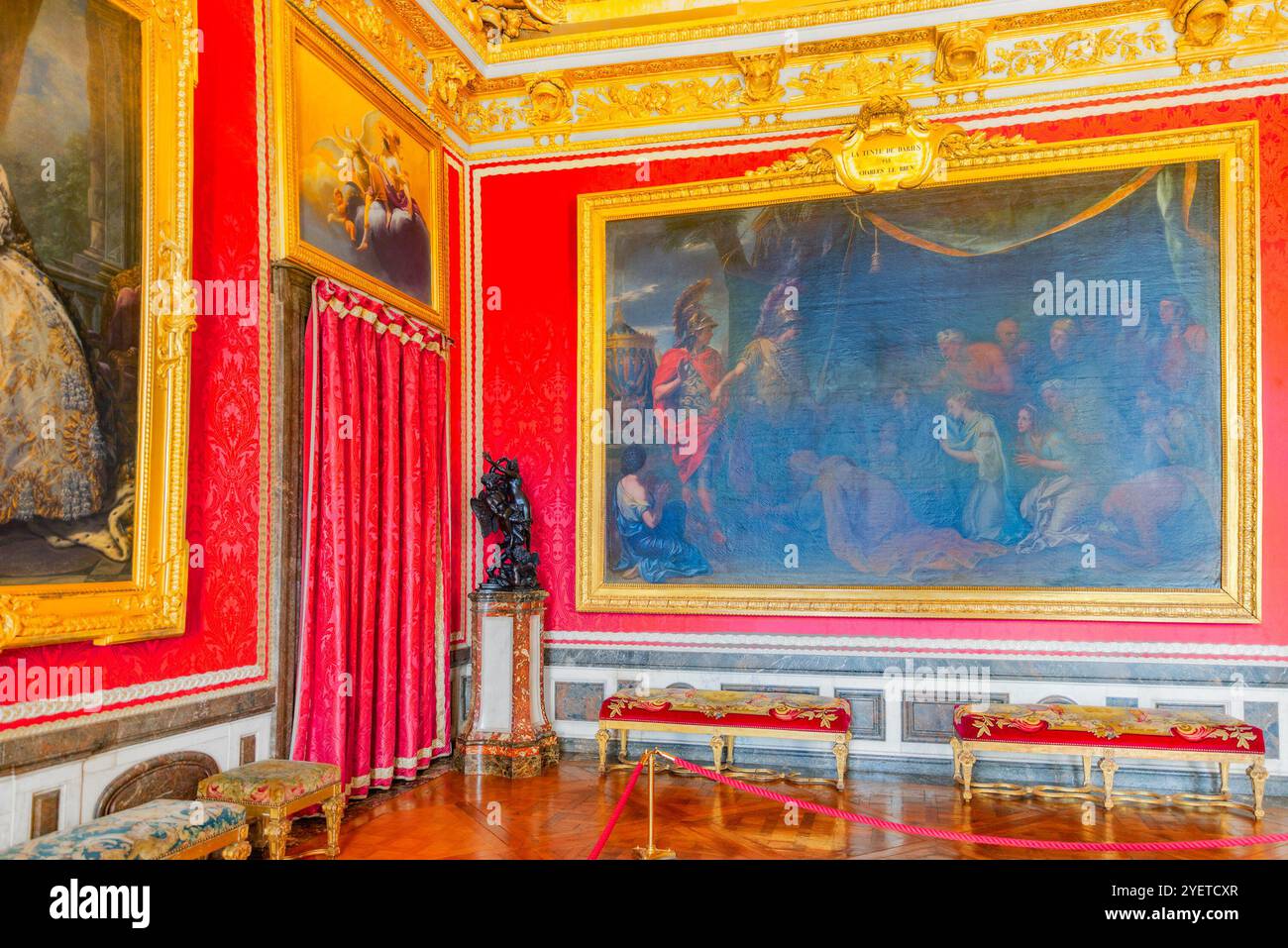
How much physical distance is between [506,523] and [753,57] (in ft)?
14.5

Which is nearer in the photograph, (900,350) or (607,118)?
(900,350)

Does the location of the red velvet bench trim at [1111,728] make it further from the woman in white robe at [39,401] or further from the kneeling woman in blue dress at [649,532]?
the woman in white robe at [39,401]

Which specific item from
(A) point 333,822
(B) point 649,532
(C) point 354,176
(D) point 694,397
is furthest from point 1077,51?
(A) point 333,822

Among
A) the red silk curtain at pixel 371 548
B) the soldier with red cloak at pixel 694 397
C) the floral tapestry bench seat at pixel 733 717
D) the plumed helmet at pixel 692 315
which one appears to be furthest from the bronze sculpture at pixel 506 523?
the plumed helmet at pixel 692 315

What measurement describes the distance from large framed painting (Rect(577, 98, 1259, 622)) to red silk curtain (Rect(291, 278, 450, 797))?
142cm

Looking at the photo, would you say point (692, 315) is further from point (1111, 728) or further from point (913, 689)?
point (1111, 728)

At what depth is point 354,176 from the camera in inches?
250

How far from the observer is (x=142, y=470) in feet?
14.4

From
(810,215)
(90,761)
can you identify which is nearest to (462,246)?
(810,215)

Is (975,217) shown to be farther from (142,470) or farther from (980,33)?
(142,470)

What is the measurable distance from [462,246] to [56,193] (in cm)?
418

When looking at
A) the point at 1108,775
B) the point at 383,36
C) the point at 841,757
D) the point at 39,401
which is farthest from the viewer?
the point at 383,36

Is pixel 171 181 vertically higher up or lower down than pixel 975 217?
lower down

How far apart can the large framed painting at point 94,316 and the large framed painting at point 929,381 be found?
3.69 metres
